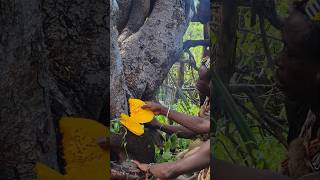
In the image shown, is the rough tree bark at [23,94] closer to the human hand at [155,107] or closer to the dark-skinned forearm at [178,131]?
the human hand at [155,107]

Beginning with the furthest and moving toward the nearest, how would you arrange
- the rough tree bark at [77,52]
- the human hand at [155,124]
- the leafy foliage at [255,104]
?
the rough tree bark at [77,52] → the human hand at [155,124] → the leafy foliage at [255,104]

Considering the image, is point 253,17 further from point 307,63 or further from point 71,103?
point 71,103

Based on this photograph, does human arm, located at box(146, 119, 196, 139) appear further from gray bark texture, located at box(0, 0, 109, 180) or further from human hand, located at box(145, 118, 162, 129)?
gray bark texture, located at box(0, 0, 109, 180)

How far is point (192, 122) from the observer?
3521 mm

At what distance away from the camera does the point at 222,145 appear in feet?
11.0

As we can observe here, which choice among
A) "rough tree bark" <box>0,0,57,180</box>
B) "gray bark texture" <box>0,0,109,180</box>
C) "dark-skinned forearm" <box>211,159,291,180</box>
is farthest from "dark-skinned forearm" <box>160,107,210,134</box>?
"rough tree bark" <box>0,0,57,180</box>

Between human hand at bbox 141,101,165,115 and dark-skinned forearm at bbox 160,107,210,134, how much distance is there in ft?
0.30

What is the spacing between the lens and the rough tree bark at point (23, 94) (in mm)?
3797

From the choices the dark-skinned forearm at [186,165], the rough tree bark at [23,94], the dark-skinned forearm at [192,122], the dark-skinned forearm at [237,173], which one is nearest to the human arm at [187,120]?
the dark-skinned forearm at [192,122]

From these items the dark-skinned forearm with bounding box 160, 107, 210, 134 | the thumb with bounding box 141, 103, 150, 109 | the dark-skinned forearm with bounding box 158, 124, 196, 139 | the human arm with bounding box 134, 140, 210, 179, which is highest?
the thumb with bounding box 141, 103, 150, 109

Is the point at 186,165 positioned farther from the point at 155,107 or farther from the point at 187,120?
the point at 155,107

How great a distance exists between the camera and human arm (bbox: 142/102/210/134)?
137 inches

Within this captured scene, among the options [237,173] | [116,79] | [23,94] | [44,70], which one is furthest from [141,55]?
[237,173]

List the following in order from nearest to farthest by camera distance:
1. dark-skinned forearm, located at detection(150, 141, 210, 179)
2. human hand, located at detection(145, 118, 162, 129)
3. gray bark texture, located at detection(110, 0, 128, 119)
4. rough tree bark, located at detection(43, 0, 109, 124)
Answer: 1. dark-skinned forearm, located at detection(150, 141, 210, 179)
2. human hand, located at detection(145, 118, 162, 129)
3. gray bark texture, located at detection(110, 0, 128, 119)
4. rough tree bark, located at detection(43, 0, 109, 124)
